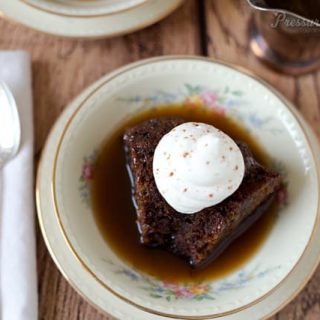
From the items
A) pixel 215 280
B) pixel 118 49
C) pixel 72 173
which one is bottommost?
pixel 215 280

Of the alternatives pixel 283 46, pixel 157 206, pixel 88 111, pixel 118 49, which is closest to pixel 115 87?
pixel 88 111

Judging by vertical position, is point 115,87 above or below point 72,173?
above

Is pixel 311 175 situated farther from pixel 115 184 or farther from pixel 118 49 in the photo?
pixel 118 49

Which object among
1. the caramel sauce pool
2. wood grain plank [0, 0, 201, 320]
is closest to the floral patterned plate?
the caramel sauce pool

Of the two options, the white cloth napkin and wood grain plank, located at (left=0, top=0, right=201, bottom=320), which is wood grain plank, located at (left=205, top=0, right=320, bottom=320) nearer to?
wood grain plank, located at (left=0, top=0, right=201, bottom=320)

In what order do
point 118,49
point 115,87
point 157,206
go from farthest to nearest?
point 118,49 < point 115,87 < point 157,206

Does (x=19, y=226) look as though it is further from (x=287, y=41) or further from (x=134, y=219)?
(x=287, y=41)
